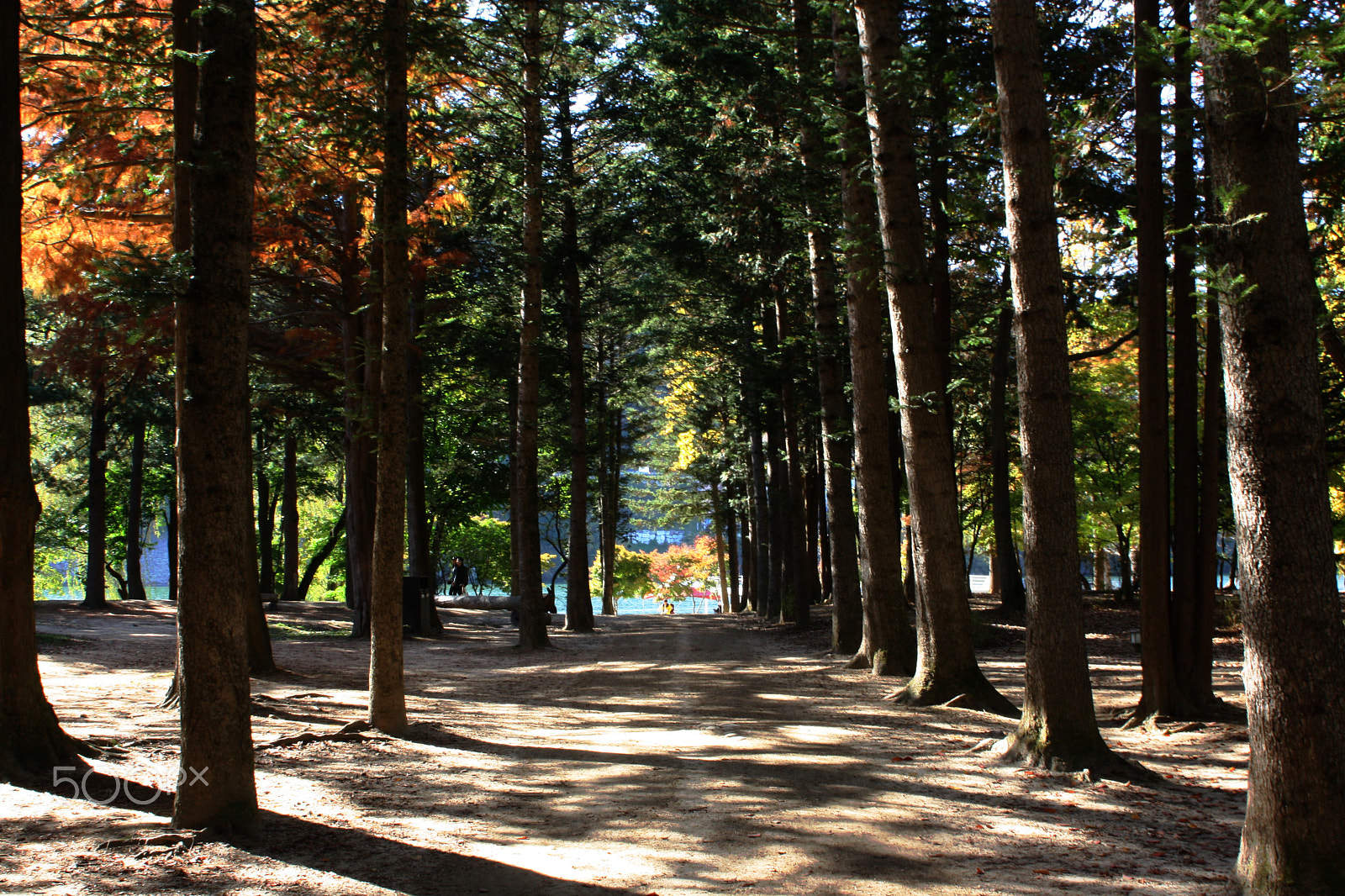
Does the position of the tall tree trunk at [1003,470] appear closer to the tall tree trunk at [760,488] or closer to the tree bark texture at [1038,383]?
the tall tree trunk at [760,488]

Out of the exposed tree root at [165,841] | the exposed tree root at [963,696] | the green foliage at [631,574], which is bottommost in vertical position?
the green foliage at [631,574]

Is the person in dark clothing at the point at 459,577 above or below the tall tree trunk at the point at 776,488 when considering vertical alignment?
below

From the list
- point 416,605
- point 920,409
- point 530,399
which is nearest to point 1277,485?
point 920,409

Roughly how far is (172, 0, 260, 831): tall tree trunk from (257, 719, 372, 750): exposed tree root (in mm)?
2442

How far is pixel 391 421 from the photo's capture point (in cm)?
845

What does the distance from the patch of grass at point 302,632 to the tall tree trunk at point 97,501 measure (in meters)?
6.69

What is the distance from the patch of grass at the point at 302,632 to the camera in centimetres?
1937

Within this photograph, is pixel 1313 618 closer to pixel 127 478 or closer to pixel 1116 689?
pixel 1116 689

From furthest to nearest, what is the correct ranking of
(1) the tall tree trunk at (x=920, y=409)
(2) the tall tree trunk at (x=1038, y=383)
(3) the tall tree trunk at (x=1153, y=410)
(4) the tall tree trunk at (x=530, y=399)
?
(4) the tall tree trunk at (x=530, y=399)
(1) the tall tree trunk at (x=920, y=409)
(3) the tall tree trunk at (x=1153, y=410)
(2) the tall tree trunk at (x=1038, y=383)

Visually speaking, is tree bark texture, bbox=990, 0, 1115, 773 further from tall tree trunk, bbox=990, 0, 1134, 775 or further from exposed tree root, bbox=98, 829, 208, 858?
exposed tree root, bbox=98, 829, 208, 858

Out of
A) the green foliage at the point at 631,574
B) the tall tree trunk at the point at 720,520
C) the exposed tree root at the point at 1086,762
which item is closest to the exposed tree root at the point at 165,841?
the exposed tree root at the point at 1086,762

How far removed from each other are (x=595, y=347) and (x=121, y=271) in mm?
27639

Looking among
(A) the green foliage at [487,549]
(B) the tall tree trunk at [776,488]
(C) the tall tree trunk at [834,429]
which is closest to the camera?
(C) the tall tree trunk at [834,429]

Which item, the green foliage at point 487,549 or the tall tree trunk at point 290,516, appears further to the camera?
the green foliage at point 487,549
